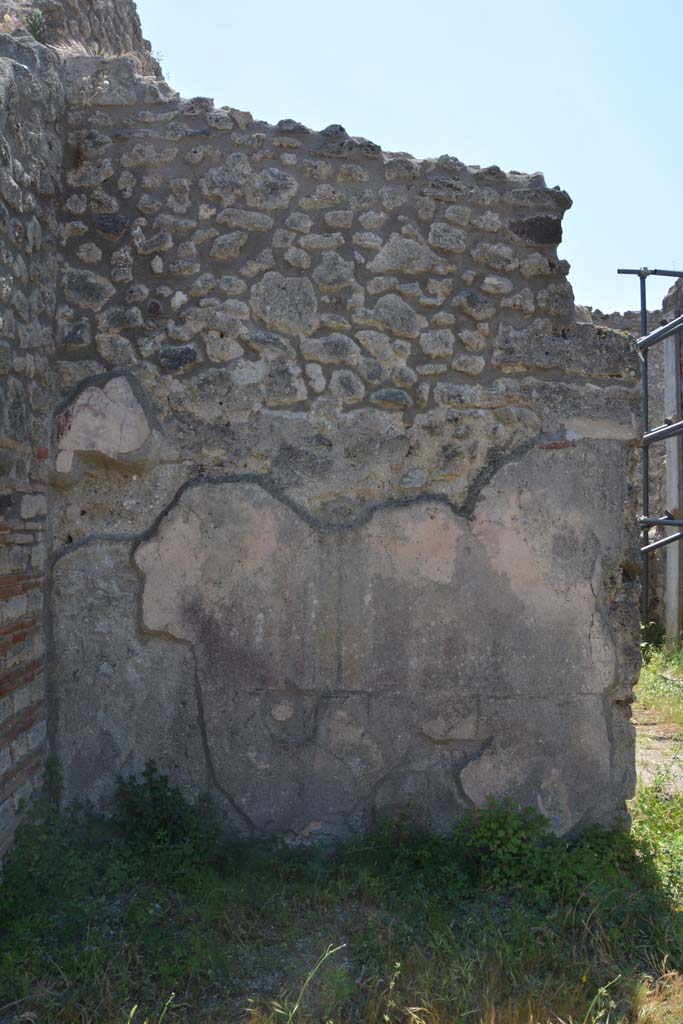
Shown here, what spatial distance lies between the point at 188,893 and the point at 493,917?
1.05 metres

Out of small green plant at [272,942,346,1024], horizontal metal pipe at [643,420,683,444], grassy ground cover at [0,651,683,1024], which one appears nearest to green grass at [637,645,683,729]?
horizontal metal pipe at [643,420,683,444]

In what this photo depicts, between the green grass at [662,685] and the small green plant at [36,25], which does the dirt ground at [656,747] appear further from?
the small green plant at [36,25]

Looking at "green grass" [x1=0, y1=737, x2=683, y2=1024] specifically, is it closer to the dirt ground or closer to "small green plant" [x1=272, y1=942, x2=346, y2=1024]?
"small green plant" [x1=272, y1=942, x2=346, y2=1024]

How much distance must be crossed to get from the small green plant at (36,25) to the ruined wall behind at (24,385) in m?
0.46

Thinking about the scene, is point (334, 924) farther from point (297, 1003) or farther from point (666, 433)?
point (666, 433)

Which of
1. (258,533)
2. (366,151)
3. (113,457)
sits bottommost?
(258,533)

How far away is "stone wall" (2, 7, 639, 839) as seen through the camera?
323cm

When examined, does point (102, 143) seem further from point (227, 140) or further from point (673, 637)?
point (673, 637)

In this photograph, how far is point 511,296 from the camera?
11.2 ft

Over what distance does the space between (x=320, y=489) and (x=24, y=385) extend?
1.15 metres

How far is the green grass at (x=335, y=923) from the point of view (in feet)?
7.70

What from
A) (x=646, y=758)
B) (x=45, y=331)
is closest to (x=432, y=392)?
(x=45, y=331)

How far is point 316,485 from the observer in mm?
3279

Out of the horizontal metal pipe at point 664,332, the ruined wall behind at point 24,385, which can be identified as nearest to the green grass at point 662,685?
the horizontal metal pipe at point 664,332
